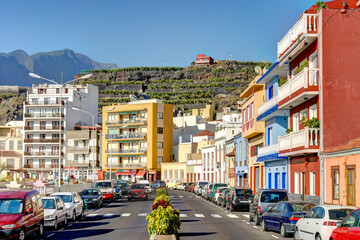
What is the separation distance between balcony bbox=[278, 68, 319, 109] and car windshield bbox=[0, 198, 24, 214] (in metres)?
18.6

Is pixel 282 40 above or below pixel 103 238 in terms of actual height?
above

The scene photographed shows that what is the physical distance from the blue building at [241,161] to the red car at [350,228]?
4715 centimetres

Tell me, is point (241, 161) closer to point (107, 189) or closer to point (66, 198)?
point (107, 189)

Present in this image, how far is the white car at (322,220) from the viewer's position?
17.4 metres

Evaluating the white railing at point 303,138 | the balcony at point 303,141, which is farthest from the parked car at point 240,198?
the white railing at point 303,138

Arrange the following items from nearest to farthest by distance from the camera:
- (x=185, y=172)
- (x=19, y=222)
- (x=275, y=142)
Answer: (x=19, y=222)
(x=275, y=142)
(x=185, y=172)

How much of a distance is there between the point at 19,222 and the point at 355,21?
22.8 meters

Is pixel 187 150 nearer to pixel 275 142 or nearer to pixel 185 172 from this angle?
pixel 185 172

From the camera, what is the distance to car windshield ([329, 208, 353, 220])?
1770 centimetres

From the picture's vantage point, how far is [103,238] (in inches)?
835

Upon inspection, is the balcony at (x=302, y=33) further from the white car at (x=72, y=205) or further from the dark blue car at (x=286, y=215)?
the white car at (x=72, y=205)

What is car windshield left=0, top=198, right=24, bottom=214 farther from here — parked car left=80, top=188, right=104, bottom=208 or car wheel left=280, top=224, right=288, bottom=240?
parked car left=80, top=188, right=104, bottom=208

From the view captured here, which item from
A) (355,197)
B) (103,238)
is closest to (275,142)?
(355,197)

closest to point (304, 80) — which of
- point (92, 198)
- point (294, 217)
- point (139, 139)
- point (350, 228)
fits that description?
point (294, 217)
